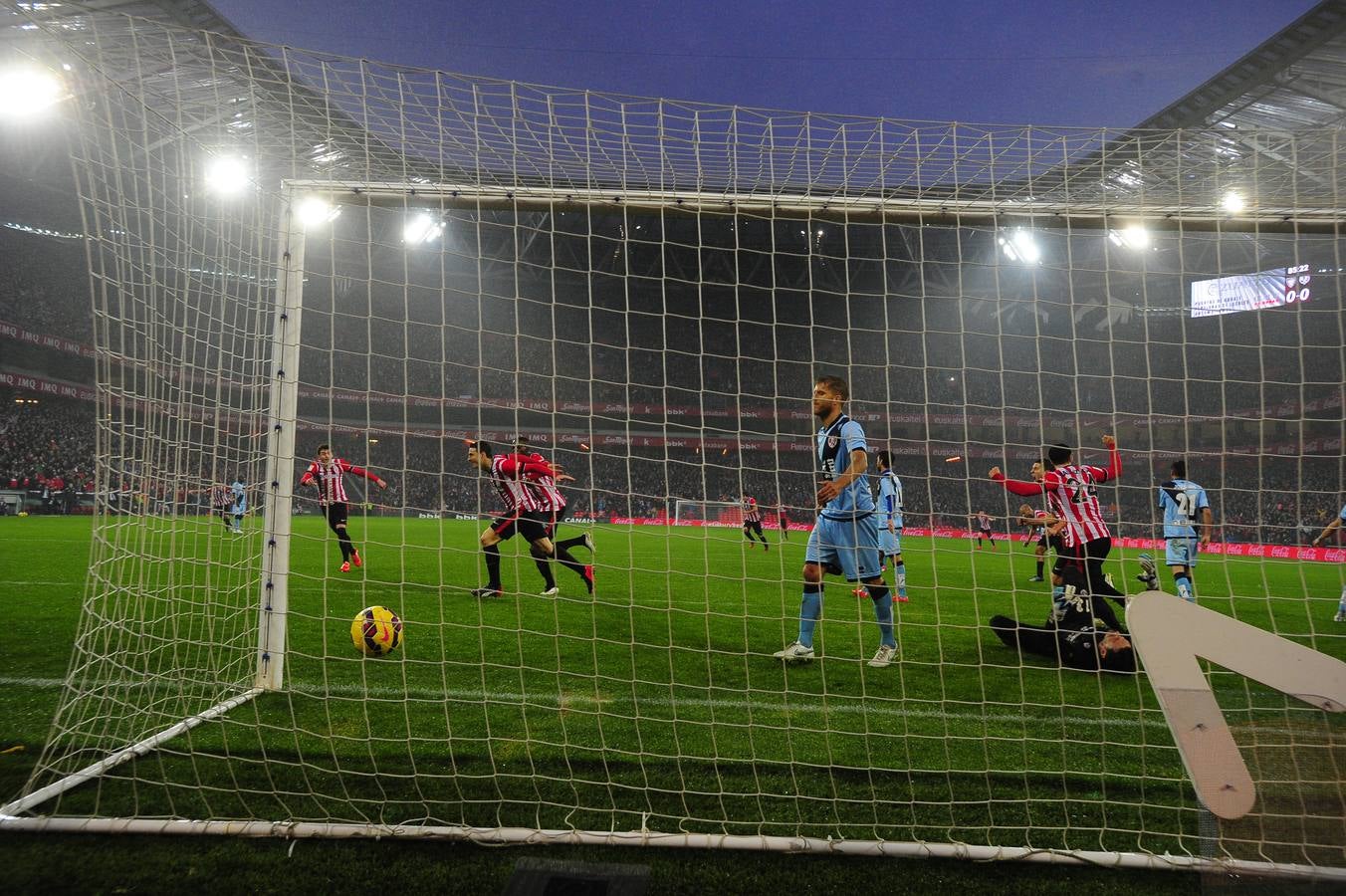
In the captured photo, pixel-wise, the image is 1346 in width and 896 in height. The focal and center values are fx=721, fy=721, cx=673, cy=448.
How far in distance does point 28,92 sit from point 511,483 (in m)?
13.5

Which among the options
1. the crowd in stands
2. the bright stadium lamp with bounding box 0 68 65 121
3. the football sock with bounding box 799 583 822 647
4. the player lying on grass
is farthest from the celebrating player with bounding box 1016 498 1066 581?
the crowd in stands

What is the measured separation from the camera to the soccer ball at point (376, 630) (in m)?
4.54

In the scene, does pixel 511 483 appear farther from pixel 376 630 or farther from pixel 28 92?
pixel 28 92

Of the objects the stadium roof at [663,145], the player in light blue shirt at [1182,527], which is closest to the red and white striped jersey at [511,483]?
the stadium roof at [663,145]

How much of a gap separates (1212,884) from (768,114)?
3458 millimetres

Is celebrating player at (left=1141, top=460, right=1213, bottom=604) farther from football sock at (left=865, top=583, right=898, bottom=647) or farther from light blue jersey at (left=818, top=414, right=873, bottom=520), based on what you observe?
light blue jersey at (left=818, top=414, right=873, bottom=520)

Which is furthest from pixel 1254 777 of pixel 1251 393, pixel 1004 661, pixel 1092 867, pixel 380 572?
pixel 1251 393

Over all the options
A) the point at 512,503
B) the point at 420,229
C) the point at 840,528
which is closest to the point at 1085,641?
the point at 840,528

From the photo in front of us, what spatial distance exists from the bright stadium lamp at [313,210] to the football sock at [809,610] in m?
3.72

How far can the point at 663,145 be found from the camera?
12.1ft

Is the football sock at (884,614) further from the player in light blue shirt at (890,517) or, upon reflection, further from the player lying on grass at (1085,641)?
the player in light blue shirt at (890,517)

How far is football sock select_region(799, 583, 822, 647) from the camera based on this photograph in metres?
4.98

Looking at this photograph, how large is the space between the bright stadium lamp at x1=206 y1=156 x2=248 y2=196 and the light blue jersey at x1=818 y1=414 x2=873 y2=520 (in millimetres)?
3808

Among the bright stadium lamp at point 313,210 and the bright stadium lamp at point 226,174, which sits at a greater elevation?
the bright stadium lamp at point 226,174
